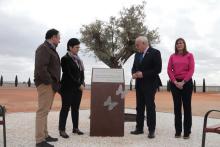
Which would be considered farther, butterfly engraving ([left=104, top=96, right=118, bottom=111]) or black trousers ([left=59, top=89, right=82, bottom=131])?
butterfly engraving ([left=104, top=96, right=118, bottom=111])

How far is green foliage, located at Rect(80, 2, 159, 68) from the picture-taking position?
34.4 metres

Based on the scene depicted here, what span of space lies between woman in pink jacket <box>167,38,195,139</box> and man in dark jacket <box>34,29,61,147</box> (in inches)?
101

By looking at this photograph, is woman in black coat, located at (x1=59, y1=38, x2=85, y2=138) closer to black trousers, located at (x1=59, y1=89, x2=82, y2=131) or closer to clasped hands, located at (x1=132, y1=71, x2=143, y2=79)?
black trousers, located at (x1=59, y1=89, x2=82, y2=131)

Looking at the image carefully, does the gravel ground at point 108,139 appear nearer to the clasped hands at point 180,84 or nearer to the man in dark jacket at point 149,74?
the man in dark jacket at point 149,74

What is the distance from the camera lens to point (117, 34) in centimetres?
3525

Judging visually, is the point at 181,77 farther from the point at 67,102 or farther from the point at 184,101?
the point at 67,102

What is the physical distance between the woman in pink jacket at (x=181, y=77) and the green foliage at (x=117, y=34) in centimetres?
2423

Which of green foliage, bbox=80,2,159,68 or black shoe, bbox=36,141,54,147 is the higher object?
green foliage, bbox=80,2,159,68

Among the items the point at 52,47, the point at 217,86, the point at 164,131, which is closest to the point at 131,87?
the point at 217,86

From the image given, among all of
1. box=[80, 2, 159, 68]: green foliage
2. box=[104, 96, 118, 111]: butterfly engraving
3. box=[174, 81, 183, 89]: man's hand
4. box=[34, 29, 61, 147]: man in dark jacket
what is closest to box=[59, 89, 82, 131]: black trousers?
box=[104, 96, 118, 111]: butterfly engraving

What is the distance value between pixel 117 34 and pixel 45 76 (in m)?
27.8

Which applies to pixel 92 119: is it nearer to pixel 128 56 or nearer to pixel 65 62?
pixel 65 62

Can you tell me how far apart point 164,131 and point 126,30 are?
24.5 m

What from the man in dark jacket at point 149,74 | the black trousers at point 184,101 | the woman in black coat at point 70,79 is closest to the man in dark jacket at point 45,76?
the woman in black coat at point 70,79
